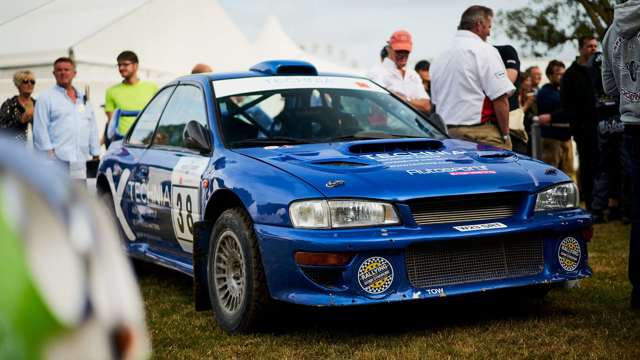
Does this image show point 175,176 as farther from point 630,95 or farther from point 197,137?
point 630,95

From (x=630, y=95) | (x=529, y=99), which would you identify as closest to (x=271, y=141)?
(x=630, y=95)

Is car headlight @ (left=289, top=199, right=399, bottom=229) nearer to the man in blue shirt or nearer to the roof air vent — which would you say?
the roof air vent

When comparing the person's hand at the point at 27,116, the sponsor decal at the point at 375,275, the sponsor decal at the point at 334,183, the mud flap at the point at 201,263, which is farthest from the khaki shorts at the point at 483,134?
the person's hand at the point at 27,116

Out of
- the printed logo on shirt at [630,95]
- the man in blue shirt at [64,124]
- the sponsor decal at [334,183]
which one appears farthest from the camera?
the man in blue shirt at [64,124]

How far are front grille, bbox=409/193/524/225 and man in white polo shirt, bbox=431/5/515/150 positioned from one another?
211 cm

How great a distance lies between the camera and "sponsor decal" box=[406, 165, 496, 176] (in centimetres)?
451

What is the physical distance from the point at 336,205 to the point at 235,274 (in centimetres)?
78

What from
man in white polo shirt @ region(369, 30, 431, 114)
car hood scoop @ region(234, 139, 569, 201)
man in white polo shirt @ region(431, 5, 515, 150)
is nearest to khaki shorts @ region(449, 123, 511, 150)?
man in white polo shirt @ region(431, 5, 515, 150)

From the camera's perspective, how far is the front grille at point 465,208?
4.34m

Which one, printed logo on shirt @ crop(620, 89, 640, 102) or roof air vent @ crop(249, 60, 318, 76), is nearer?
printed logo on shirt @ crop(620, 89, 640, 102)

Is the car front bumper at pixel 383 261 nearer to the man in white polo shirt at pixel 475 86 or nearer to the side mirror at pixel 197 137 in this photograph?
the side mirror at pixel 197 137

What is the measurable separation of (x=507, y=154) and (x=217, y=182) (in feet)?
5.11

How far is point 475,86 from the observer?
263 inches

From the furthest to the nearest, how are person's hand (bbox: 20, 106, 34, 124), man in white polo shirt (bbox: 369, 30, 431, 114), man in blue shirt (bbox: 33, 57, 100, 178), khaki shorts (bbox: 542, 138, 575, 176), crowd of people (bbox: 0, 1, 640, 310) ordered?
1. khaki shorts (bbox: 542, 138, 575, 176)
2. person's hand (bbox: 20, 106, 34, 124)
3. man in white polo shirt (bbox: 369, 30, 431, 114)
4. man in blue shirt (bbox: 33, 57, 100, 178)
5. crowd of people (bbox: 0, 1, 640, 310)
